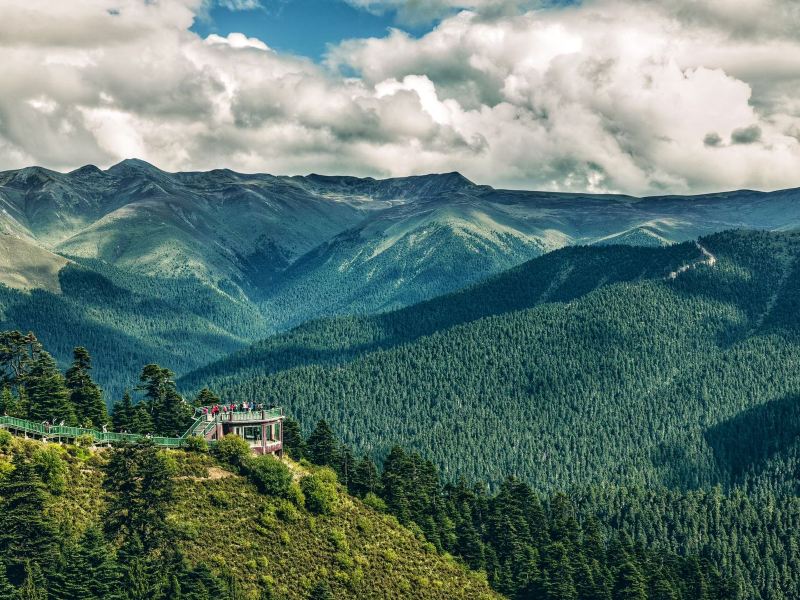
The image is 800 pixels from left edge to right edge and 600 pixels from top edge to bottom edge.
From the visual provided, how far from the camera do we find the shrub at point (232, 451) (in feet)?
453

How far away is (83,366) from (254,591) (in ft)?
176

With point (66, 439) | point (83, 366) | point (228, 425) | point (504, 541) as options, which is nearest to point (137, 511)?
point (66, 439)

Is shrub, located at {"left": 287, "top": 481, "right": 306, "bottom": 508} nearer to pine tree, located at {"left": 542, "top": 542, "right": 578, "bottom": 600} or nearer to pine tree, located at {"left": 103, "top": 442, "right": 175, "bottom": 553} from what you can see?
pine tree, located at {"left": 103, "top": 442, "right": 175, "bottom": 553}

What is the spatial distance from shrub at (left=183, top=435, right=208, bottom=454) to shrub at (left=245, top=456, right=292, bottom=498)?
228 inches

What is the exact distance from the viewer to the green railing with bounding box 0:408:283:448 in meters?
130

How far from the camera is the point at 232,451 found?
138 metres

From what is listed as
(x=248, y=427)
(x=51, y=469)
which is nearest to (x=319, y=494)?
(x=248, y=427)

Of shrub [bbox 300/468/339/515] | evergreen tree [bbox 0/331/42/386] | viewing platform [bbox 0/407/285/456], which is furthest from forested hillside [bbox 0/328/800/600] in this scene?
viewing platform [bbox 0/407/285/456]

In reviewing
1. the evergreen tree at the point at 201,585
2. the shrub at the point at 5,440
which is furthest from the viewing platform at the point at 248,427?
the evergreen tree at the point at 201,585

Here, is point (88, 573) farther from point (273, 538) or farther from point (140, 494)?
point (273, 538)

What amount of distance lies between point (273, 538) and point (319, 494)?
11.1m

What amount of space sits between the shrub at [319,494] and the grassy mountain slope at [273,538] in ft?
3.81

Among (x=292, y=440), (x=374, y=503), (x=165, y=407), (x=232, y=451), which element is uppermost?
(x=165, y=407)

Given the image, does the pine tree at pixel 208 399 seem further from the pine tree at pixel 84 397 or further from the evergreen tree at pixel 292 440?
the pine tree at pixel 84 397
